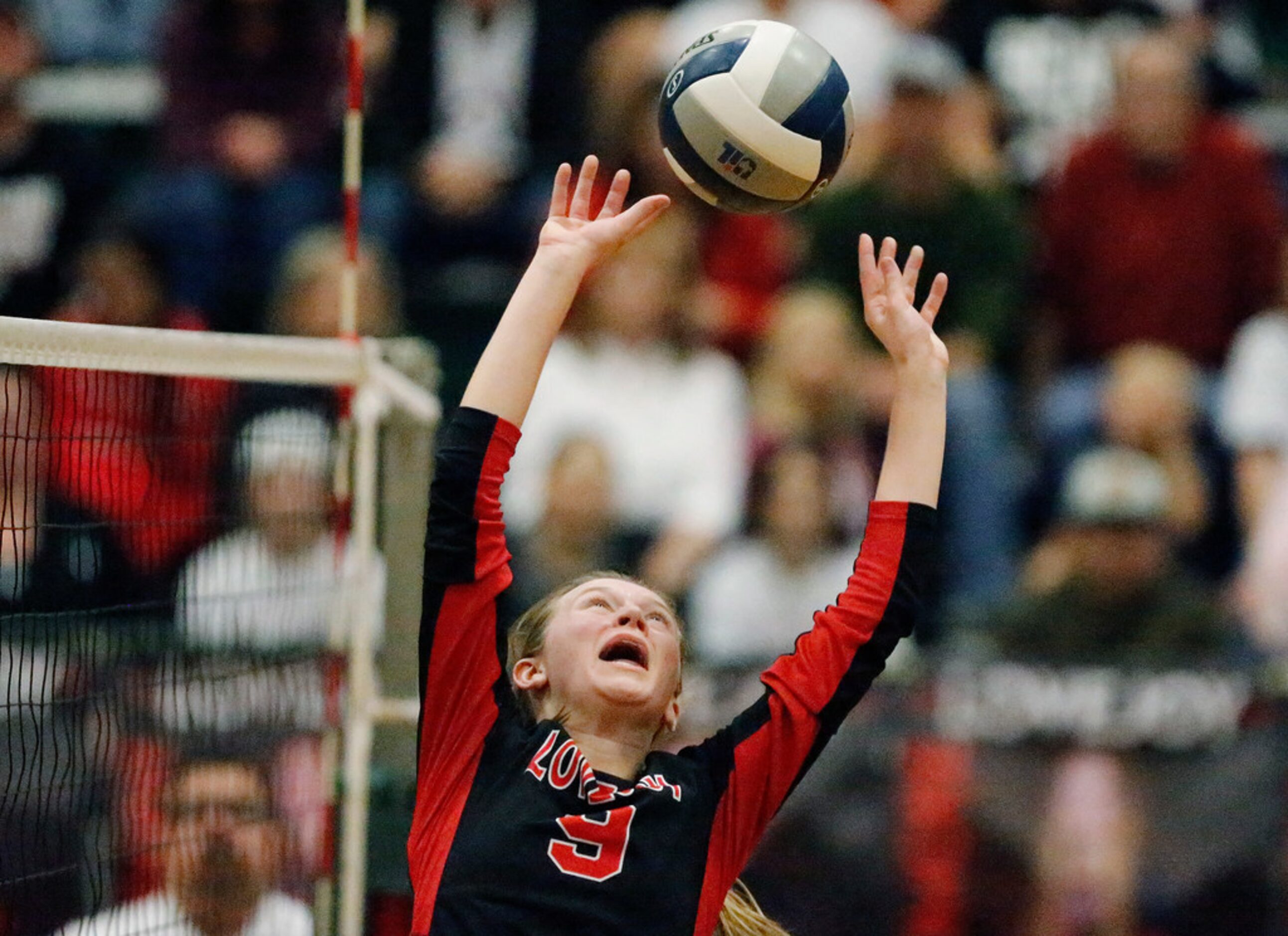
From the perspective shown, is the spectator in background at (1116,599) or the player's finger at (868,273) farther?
the spectator in background at (1116,599)

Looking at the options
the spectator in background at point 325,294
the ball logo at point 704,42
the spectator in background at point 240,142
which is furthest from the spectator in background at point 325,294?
the ball logo at point 704,42

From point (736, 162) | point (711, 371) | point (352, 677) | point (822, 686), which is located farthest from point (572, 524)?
point (822, 686)

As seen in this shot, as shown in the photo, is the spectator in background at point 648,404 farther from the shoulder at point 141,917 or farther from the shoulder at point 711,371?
the shoulder at point 141,917

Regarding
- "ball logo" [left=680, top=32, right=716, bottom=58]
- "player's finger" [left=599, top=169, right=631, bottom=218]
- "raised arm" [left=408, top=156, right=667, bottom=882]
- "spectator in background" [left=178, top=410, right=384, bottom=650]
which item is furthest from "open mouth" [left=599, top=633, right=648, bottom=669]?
"spectator in background" [left=178, top=410, right=384, bottom=650]

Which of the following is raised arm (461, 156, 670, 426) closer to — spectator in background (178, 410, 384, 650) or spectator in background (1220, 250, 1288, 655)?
spectator in background (178, 410, 384, 650)

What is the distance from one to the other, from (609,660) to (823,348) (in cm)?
451

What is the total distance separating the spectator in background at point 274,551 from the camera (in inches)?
257

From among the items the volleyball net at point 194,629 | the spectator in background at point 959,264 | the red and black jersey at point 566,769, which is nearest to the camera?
the red and black jersey at point 566,769

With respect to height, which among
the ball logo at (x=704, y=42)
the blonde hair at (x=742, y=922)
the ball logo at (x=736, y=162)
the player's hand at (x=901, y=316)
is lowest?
the blonde hair at (x=742, y=922)

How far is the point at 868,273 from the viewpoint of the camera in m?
4.11

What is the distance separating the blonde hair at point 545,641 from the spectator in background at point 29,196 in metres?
5.39

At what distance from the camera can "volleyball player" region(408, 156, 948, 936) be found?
3766 millimetres

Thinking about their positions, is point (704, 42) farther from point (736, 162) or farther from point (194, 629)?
point (194, 629)

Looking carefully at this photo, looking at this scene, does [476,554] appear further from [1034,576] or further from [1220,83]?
[1220,83]
